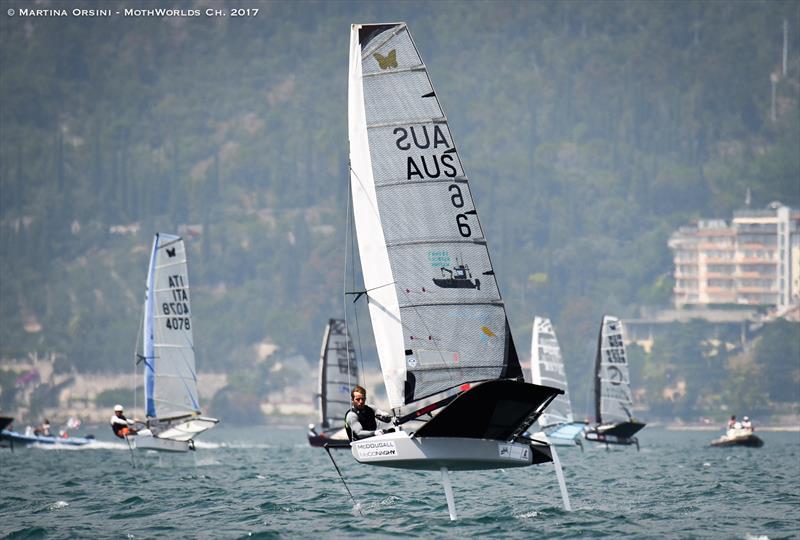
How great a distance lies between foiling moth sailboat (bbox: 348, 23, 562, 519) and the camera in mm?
26984

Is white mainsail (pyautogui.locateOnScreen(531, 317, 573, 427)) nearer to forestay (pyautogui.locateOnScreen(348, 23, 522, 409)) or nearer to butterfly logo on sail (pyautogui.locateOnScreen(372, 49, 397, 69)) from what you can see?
forestay (pyautogui.locateOnScreen(348, 23, 522, 409))

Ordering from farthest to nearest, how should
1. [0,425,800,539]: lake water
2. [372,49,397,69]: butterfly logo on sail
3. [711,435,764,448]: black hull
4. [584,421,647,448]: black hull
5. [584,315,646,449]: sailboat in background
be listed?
[711,435,764,448]: black hull < [584,315,646,449]: sailboat in background < [584,421,647,448]: black hull < [372,49,397,69]: butterfly logo on sail < [0,425,800,539]: lake water

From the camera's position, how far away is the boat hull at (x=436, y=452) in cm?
2562

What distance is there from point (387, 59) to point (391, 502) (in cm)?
918

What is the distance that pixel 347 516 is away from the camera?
1120 inches

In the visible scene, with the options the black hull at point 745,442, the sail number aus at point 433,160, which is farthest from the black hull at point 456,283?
the black hull at point 745,442

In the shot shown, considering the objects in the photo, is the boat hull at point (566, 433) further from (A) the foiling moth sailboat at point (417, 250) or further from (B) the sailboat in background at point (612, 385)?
(A) the foiling moth sailboat at point (417, 250)

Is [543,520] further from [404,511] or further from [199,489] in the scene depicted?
[199,489]

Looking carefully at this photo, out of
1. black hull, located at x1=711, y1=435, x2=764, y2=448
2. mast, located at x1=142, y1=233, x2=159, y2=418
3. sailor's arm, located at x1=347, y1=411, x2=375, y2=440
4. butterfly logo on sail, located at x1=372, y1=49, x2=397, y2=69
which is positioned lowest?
black hull, located at x1=711, y1=435, x2=764, y2=448

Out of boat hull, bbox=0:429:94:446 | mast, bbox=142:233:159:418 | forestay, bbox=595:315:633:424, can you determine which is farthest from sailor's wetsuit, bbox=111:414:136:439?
forestay, bbox=595:315:633:424

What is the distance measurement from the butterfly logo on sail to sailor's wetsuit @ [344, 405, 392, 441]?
242 inches

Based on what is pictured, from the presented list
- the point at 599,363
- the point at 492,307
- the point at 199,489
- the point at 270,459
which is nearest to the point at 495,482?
the point at 199,489

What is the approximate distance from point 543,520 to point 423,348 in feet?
11.9

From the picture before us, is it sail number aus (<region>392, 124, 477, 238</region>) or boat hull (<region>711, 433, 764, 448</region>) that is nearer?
sail number aus (<region>392, 124, 477, 238</region>)
